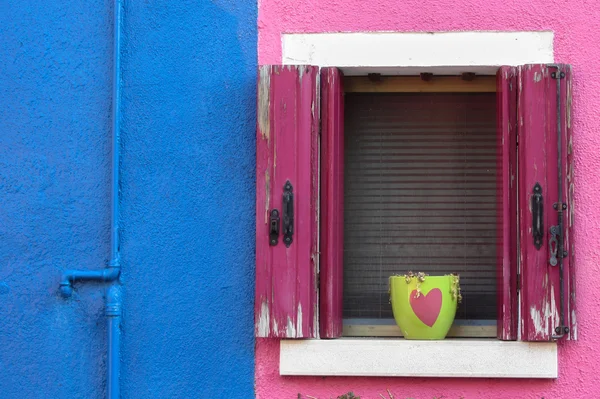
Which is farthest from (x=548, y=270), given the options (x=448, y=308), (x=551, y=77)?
(x=551, y=77)

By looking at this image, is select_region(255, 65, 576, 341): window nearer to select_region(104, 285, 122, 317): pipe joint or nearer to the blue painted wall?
the blue painted wall

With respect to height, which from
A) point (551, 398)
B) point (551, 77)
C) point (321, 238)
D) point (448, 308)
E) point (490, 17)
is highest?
point (490, 17)

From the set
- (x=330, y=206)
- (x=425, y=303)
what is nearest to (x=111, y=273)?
(x=330, y=206)

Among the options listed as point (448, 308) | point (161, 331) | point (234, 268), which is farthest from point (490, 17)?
point (161, 331)

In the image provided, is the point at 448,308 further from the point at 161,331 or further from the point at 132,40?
the point at 132,40

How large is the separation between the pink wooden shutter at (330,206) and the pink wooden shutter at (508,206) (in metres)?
0.74

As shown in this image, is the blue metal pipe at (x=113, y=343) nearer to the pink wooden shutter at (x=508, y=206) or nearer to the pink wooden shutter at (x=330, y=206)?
the pink wooden shutter at (x=330, y=206)

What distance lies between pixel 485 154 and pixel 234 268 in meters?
1.30

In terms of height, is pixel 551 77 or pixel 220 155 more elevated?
pixel 551 77

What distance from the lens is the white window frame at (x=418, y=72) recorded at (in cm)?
451

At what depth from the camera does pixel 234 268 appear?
4.67m

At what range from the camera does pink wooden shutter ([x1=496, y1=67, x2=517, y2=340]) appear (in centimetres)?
453

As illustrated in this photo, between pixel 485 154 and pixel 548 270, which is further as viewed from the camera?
pixel 485 154

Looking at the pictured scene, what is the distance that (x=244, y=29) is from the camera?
479 cm
